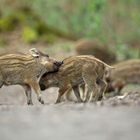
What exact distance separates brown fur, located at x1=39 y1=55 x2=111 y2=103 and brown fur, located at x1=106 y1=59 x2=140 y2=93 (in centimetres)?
325

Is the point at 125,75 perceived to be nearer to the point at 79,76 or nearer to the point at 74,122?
the point at 79,76

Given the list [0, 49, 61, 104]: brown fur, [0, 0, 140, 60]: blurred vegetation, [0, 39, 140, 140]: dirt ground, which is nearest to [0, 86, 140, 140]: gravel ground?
[0, 39, 140, 140]: dirt ground

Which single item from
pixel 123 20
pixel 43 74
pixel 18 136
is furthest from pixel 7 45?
pixel 18 136

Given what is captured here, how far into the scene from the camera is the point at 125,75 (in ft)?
50.2

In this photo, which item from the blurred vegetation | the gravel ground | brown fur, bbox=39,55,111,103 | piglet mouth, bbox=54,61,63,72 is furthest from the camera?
the blurred vegetation

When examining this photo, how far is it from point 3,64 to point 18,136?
177 inches

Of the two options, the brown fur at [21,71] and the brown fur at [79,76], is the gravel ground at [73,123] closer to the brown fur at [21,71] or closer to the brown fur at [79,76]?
the brown fur at [79,76]

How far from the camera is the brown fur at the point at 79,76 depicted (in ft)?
Answer: 37.7

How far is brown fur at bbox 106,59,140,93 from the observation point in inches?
598

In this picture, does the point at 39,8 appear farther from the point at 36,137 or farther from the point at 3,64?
the point at 36,137

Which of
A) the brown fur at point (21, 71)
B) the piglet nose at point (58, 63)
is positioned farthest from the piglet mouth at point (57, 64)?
the brown fur at point (21, 71)

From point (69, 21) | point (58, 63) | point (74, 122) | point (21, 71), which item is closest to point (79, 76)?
point (58, 63)

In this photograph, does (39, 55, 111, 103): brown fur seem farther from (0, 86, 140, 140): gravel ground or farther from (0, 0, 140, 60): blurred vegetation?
(0, 0, 140, 60): blurred vegetation

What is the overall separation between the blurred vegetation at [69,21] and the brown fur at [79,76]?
7.85 metres
